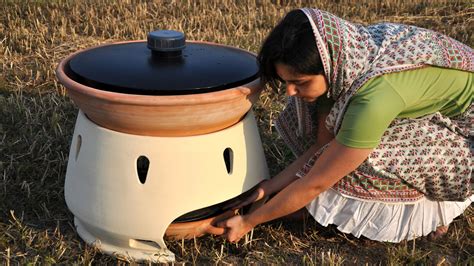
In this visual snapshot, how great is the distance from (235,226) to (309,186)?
349 millimetres

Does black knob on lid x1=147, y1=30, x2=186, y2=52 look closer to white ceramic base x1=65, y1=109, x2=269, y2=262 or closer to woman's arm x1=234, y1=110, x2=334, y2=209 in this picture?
white ceramic base x1=65, y1=109, x2=269, y2=262

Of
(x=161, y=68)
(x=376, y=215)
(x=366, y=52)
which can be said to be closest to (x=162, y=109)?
(x=161, y=68)

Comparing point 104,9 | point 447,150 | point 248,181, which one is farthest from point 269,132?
point 104,9

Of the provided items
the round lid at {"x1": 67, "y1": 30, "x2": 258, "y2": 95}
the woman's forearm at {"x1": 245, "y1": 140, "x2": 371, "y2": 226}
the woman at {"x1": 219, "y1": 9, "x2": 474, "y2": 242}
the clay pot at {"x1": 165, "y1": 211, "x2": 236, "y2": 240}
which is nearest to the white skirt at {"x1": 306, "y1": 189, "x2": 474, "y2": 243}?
the woman at {"x1": 219, "y1": 9, "x2": 474, "y2": 242}

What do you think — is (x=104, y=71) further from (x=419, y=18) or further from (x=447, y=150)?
(x=419, y=18)

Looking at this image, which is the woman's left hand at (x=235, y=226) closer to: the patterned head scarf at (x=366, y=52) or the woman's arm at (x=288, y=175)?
the woman's arm at (x=288, y=175)

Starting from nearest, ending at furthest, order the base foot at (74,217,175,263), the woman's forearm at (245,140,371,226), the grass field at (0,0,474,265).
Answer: the woman's forearm at (245,140,371,226)
the base foot at (74,217,175,263)
the grass field at (0,0,474,265)

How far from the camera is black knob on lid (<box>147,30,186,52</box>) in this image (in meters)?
2.25

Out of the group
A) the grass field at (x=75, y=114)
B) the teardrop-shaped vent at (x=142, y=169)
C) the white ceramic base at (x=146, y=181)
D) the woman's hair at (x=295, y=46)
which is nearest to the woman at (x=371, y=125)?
the woman's hair at (x=295, y=46)

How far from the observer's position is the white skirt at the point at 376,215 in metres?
2.43

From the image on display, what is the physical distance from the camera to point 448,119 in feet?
7.68

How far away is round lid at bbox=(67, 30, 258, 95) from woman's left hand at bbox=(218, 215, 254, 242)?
54 centimetres

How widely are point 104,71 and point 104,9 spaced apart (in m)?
3.37

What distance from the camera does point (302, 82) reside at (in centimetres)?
211
